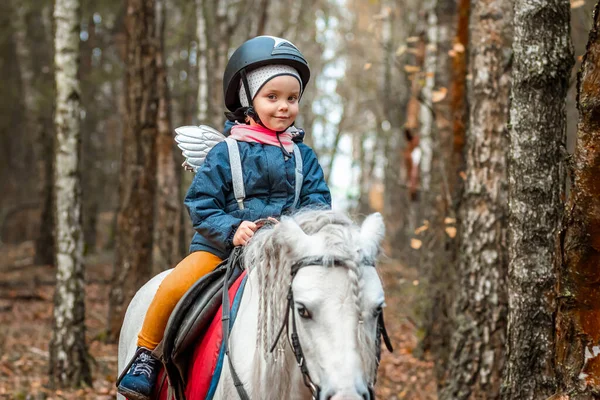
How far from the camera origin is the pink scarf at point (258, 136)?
3982 millimetres

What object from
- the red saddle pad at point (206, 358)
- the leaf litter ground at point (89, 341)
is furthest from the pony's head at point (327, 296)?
the leaf litter ground at point (89, 341)

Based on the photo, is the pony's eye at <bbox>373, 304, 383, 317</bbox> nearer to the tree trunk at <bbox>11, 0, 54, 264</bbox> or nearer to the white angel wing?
the white angel wing

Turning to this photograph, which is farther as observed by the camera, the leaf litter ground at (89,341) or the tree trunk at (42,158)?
the tree trunk at (42,158)

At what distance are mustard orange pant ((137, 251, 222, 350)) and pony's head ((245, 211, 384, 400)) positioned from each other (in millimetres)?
910

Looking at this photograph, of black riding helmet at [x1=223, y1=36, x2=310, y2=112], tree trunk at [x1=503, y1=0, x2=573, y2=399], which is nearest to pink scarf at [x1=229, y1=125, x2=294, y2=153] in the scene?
black riding helmet at [x1=223, y1=36, x2=310, y2=112]

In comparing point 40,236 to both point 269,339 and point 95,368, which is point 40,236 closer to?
point 95,368

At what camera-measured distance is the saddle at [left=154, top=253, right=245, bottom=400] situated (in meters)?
3.71

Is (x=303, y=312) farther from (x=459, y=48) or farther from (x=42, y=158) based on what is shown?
(x=42, y=158)

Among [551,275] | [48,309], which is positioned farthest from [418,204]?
[551,275]

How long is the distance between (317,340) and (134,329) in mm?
2316

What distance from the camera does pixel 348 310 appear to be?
2.72m

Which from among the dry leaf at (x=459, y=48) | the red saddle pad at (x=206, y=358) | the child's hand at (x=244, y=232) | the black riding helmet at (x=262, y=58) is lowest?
the red saddle pad at (x=206, y=358)

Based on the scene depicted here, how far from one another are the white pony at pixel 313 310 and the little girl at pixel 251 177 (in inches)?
22.3

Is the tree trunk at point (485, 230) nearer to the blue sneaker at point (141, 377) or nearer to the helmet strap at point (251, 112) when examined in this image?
the helmet strap at point (251, 112)
